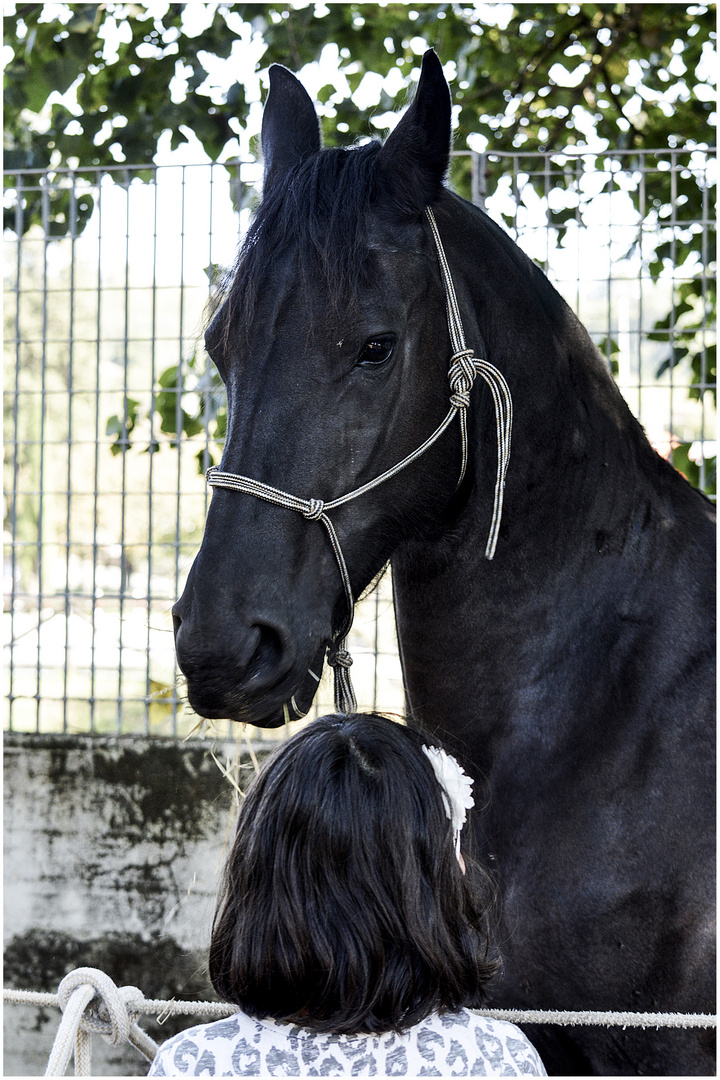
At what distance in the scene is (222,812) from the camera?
11.7 feet

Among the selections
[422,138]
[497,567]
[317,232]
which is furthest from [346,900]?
[422,138]

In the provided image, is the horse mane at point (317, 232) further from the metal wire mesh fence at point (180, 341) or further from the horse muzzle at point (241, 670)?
the metal wire mesh fence at point (180, 341)

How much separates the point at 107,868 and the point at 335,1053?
9.02 ft

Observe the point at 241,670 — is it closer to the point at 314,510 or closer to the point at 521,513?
the point at 314,510

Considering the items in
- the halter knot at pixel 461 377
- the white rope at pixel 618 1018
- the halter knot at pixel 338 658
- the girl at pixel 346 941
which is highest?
the halter knot at pixel 461 377

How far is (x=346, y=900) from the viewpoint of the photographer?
1.10m

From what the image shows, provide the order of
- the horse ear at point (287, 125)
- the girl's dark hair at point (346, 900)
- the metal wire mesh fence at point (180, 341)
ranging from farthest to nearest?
the metal wire mesh fence at point (180, 341)
the horse ear at point (287, 125)
the girl's dark hair at point (346, 900)

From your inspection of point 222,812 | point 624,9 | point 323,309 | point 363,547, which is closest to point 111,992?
point 363,547

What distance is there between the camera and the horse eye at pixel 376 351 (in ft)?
5.18

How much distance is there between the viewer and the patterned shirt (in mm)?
1086

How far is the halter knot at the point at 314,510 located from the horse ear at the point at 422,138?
57cm

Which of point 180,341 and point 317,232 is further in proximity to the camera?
point 180,341

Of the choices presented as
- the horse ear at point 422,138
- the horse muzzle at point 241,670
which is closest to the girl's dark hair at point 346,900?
the horse muzzle at point 241,670

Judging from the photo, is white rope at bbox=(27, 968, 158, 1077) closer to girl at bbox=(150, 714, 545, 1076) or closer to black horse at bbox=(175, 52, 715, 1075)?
girl at bbox=(150, 714, 545, 1076)
